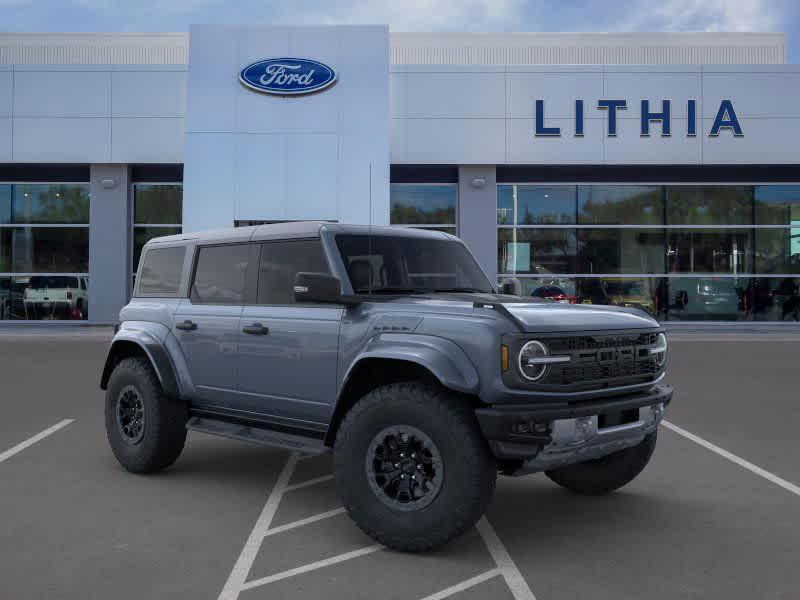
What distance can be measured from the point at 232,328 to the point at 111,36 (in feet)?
91.9

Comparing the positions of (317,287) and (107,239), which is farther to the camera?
(107,239)

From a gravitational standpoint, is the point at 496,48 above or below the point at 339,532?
above

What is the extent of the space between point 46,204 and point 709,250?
815 inches

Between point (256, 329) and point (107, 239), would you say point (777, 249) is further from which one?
point (256, 329)

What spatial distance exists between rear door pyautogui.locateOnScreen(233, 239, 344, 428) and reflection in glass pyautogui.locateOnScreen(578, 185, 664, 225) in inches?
805

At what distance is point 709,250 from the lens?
25.3 metres

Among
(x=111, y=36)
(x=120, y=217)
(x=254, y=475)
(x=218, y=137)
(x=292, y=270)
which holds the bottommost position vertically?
(x=254, y=475)

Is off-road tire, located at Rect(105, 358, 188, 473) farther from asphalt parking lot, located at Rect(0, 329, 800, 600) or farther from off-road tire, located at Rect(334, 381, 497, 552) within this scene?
off-road tire, located at Rect(334, 381, 497, 552)

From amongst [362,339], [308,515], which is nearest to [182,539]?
[308,515]

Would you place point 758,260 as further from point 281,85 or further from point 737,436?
point 737,436

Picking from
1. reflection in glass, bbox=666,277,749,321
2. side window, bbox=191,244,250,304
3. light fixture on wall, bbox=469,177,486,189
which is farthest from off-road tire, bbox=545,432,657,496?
reflection in glass, bbox=666,277,749,321

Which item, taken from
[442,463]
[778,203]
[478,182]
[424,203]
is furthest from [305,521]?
[778,203]

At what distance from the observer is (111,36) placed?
30.2m

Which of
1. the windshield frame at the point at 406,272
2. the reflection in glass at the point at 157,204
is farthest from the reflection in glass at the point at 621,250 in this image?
the windshield frame at the point at 406,272
